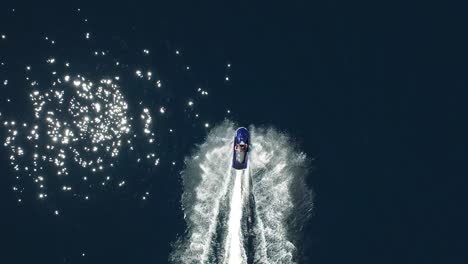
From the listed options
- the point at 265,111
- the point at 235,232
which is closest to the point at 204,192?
the point at 235,232

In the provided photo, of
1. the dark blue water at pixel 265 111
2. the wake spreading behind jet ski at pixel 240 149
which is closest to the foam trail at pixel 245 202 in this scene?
the wake spreading behind jet ski at pixel 240 149

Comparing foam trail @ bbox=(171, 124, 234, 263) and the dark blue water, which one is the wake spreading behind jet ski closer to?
foam trail @ bbox=(171, 124, 234, 263)

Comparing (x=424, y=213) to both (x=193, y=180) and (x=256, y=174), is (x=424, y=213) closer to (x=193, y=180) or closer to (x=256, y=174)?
(x=256, y=174)

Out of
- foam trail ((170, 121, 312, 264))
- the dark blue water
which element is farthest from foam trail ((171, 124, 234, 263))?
the dark blue water

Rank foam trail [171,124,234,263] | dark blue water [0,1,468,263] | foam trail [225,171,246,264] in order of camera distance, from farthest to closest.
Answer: foam trail [171,124,234,263] < dark blue water [0,1,468,263] < foam trail [225,171,246,264]

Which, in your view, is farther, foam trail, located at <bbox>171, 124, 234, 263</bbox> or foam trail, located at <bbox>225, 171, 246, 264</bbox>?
foam trail, located at <bbox>171, 124, 234, 263</bbox>

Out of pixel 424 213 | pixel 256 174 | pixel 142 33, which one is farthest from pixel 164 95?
pixel 424 213

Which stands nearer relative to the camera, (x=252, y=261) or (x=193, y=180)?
(x=252, y=261)
